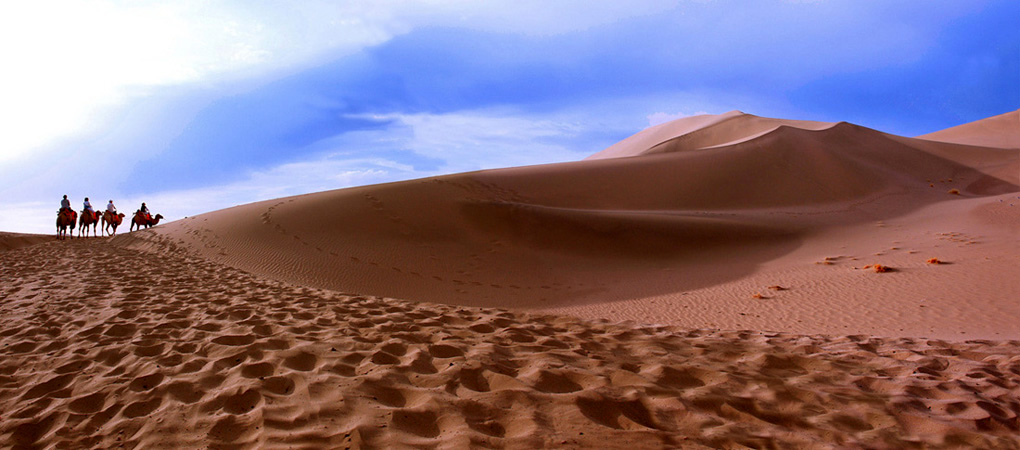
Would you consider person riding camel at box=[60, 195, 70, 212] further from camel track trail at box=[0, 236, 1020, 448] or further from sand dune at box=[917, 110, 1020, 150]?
sand dune at box=[917, 110, 1020, 150]

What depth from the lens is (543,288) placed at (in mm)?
10562

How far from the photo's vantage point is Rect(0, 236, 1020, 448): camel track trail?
3.27 m

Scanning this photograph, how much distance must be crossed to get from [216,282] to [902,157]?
3168cm

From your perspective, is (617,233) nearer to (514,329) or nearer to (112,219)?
(514,329)

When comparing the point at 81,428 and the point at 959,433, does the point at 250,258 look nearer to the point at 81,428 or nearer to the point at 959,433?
the point at 81,428

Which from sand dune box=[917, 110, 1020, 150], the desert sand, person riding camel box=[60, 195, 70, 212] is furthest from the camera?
sand dune box=[917, 110, 1020, 150]

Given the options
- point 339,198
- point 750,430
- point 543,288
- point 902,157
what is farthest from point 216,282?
point 902,157

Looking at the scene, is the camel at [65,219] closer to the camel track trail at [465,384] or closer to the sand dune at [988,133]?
the camel track trail at [465,384]

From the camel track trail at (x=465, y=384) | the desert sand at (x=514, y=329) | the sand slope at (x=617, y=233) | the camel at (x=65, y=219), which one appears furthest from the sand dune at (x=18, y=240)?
the camel track trail at (x=465, y=384)

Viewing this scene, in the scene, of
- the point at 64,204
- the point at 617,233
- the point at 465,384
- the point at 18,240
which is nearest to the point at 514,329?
the point at 465,384

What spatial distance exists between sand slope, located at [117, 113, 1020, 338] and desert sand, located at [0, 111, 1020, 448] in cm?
10

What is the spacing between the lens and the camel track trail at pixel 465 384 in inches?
129

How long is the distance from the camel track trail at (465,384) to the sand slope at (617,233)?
227cm

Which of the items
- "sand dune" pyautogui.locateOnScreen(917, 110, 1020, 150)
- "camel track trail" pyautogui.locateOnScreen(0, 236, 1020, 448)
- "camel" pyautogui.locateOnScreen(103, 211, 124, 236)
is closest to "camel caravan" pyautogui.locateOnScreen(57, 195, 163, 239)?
"camel" pyautogui.locateOnScreen(103, 211, 124, 236)
